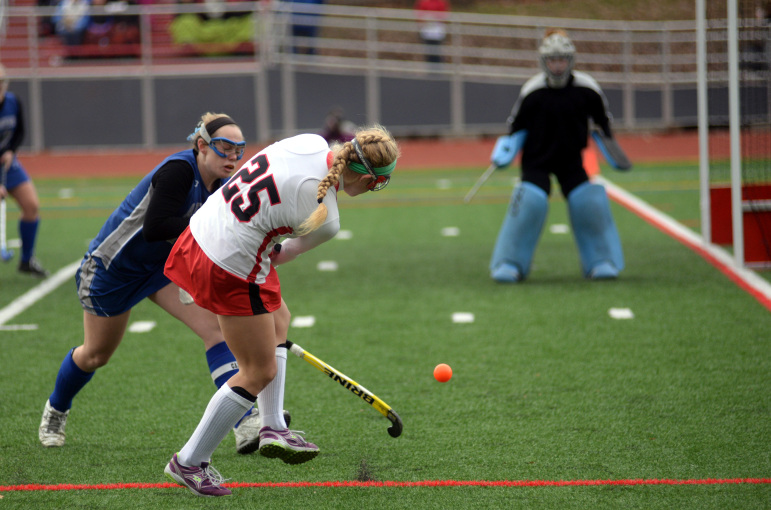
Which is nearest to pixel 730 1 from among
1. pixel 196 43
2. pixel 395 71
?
pixel 395 71

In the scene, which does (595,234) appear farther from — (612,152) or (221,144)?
(221,144)

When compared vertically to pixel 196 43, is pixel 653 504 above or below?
below

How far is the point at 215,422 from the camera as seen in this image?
3.45 meters

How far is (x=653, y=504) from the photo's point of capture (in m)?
3.43

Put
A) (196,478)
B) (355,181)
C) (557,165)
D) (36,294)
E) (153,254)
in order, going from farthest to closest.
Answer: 1. (557,165)
2. (36,294)
3. (153,254)
4. (196,478)
5. (355,181)

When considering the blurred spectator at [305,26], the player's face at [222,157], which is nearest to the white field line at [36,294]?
the player's face at [222,157]

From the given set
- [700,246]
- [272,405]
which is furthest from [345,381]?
[700,246]

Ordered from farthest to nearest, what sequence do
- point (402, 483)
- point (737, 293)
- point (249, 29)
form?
1. point (249, 29)
2. point (737, 293)
3. point (402, 483)

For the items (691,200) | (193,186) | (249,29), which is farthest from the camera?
(249,29)

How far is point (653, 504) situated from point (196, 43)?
1695 centimetres

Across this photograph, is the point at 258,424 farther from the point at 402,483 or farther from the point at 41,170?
the point at 41,170

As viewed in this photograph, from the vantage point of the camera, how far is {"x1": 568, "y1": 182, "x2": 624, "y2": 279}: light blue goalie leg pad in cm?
761

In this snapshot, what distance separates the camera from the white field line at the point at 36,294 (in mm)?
6812

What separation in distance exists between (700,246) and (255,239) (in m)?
6.55
